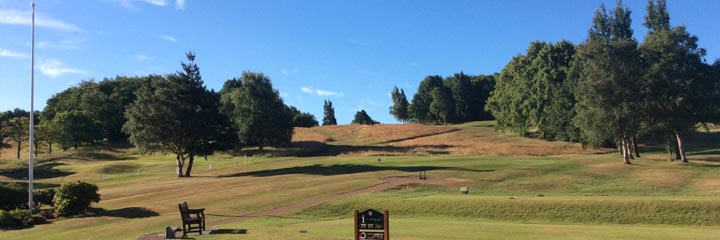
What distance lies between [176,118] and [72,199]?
2654 centimetres

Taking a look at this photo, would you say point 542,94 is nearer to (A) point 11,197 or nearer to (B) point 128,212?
(B) point 128,212

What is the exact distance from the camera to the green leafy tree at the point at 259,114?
8212 cm

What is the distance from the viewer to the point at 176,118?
5422cm

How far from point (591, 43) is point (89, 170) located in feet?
192

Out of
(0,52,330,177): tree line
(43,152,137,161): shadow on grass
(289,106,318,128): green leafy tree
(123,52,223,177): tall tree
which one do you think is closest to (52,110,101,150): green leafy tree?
(0,52,330,177): tree line

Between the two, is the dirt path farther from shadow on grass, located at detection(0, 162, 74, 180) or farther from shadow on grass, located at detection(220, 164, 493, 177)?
shadow on grass, located at detection(0, 162, 74, 180)

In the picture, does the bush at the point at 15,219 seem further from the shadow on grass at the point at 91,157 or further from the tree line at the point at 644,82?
the shadow on grass at the point at 91,157

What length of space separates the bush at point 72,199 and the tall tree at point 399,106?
132755 millimetres

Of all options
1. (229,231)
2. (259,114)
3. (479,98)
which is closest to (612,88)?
(229,231)

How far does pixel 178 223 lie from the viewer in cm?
2388

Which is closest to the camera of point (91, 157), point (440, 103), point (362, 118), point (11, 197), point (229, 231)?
point (229, 231)

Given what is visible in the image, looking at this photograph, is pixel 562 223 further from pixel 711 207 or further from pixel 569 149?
pixel 569 149

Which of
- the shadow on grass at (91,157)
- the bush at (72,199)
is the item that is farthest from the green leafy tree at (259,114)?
the bush at (72,199)

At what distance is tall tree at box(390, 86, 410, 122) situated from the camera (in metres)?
160
